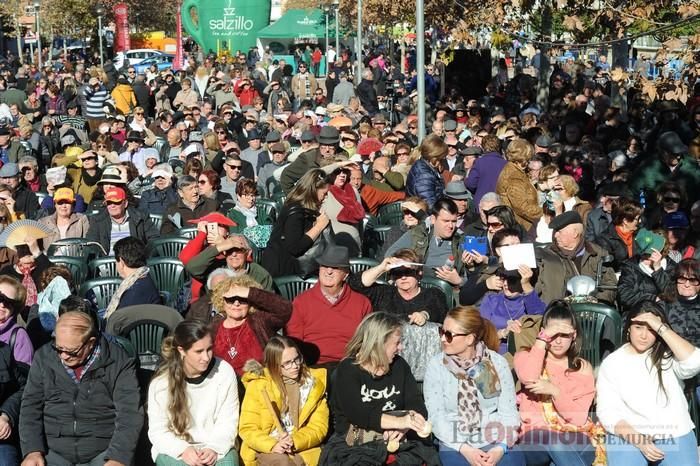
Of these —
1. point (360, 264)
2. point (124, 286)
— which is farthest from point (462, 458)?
point (360, 264)

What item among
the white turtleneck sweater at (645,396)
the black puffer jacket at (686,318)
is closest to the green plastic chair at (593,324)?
the black puffer jacket at (686,318)

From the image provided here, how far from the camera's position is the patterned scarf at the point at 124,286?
27.2 ft

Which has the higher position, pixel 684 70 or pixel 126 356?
pixel 684 70

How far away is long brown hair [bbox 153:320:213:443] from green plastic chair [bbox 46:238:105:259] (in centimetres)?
421

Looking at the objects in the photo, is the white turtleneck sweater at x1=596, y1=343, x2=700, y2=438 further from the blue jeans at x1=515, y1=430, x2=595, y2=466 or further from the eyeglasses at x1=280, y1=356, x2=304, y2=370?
the eyeglasses at x1=280, y1=356, x2=304, y2=370

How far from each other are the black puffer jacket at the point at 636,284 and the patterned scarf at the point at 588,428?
1.90m

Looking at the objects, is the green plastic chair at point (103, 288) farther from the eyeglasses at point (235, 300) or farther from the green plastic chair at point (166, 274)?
the eyeglasses at point (235, 300)

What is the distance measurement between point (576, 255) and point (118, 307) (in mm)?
3605

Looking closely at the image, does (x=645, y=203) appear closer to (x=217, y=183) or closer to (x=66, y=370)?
(x=217, y=183)

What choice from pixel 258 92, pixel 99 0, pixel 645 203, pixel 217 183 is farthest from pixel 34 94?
pixel 99 0

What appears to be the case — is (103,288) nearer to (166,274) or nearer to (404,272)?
(166,274)

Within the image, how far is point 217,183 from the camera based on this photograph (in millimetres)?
11992

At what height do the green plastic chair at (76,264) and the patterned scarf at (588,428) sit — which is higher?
the green plastic chair at (76,264)

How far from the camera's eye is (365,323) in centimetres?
672
